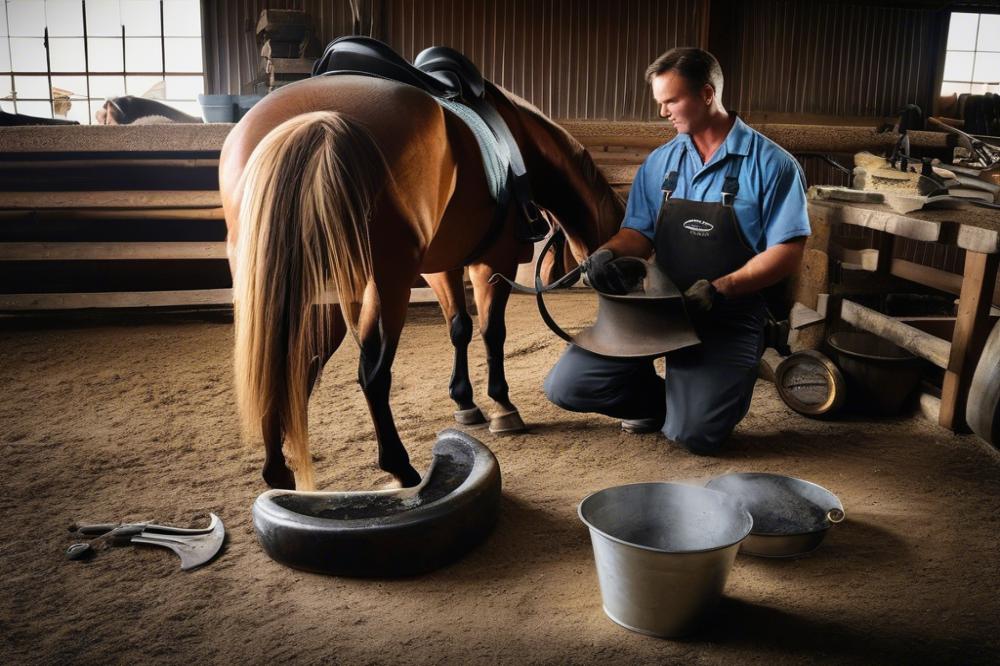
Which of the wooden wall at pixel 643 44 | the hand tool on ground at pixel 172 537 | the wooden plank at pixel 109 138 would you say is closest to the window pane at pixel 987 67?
the wooden wall at pixel 643 44

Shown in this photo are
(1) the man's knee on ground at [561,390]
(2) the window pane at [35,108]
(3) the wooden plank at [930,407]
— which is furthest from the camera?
(2) the window pane at [35,108]

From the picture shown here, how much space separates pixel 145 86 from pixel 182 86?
425 mm

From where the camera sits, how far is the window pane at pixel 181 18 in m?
7.95

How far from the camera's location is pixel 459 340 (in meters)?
3.50

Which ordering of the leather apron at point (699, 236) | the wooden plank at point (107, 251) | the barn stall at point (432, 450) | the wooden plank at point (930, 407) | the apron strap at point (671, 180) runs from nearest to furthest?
the barn stall at point (432, 450) → the leather apron at point (699, 236) → the apron strap at point (671, 180) → the wooden plank at point (930, 407) → the wooden plank at point (107, 251)

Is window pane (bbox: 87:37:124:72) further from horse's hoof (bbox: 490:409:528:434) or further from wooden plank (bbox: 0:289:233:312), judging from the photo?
horse's hoof (bbox: 490:409:528:434)

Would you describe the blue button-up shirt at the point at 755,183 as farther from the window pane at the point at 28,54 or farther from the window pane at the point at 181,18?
the window pane at the point at 28,54

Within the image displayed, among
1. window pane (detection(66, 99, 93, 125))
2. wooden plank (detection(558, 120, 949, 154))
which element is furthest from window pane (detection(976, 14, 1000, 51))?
window pane (detection(66, 99, 93, 125))

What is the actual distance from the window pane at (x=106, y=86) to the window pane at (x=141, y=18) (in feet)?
1.67

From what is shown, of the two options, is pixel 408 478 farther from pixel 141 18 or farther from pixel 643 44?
pixel 643 44

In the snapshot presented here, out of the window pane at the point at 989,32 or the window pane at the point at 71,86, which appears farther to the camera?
the window pane at the point at 989,32

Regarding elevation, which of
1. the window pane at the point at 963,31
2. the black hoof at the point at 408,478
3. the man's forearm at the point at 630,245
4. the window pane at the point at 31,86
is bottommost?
the black hoof at the point at 408,478

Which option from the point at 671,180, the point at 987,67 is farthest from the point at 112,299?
the point at 987,67

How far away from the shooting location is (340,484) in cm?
273
